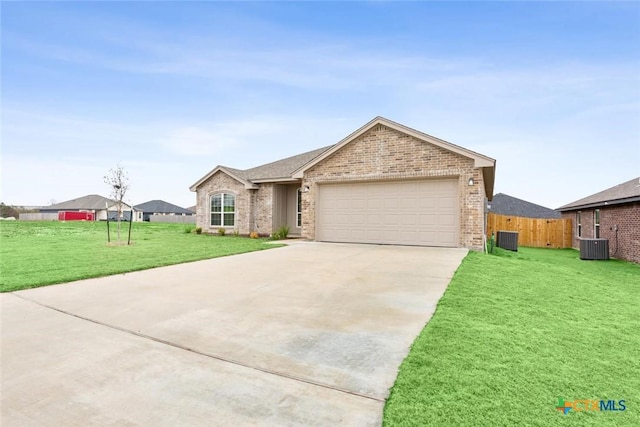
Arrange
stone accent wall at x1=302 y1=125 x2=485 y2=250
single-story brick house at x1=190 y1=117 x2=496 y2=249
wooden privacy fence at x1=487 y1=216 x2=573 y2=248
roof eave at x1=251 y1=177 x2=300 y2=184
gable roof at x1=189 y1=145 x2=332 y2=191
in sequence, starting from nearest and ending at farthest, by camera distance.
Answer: stone accent wall at x1=302 y1=125 x2=485 y2=250 → single-story brick house at x1=190 y1=117 x2=496 y2=249 → roof eave at x1=251 y1=177 x2=300 y2=184 → gable roof at x1=189 y1=145 x2=332 y2=191 → wooden privacy fence at x1=487 y1=216 x2=573 y2=248

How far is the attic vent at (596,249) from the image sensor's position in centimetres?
1423

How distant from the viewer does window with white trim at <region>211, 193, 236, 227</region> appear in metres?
19.6

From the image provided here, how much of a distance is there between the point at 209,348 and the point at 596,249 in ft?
56.9

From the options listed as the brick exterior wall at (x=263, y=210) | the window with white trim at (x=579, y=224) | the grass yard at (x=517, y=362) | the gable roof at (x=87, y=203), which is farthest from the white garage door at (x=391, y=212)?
the gable roof at (x=87, y=203)

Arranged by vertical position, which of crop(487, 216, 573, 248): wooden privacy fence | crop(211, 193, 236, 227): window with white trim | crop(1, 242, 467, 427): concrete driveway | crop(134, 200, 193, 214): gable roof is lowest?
crop(1, 242, 467, 427): concrete driveway

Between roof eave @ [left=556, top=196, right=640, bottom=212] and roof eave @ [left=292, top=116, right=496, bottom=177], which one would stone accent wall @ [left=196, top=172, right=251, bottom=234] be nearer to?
roof eave @ [left=292, top=116, right=496, bottom=177]

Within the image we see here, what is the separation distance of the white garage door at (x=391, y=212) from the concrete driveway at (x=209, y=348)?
581 cm

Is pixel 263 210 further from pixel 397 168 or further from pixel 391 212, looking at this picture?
pixel 397 168

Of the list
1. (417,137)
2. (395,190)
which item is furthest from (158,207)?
(417,137)

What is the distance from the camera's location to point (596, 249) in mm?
14305

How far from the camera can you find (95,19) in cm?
1262

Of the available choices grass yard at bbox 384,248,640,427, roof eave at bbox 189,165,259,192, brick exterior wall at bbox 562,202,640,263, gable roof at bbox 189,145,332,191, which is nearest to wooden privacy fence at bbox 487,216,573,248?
brick exterior wall at bbox 562,202,640,263

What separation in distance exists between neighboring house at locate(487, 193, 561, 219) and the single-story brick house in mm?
18689

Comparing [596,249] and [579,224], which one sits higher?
[579,224]
